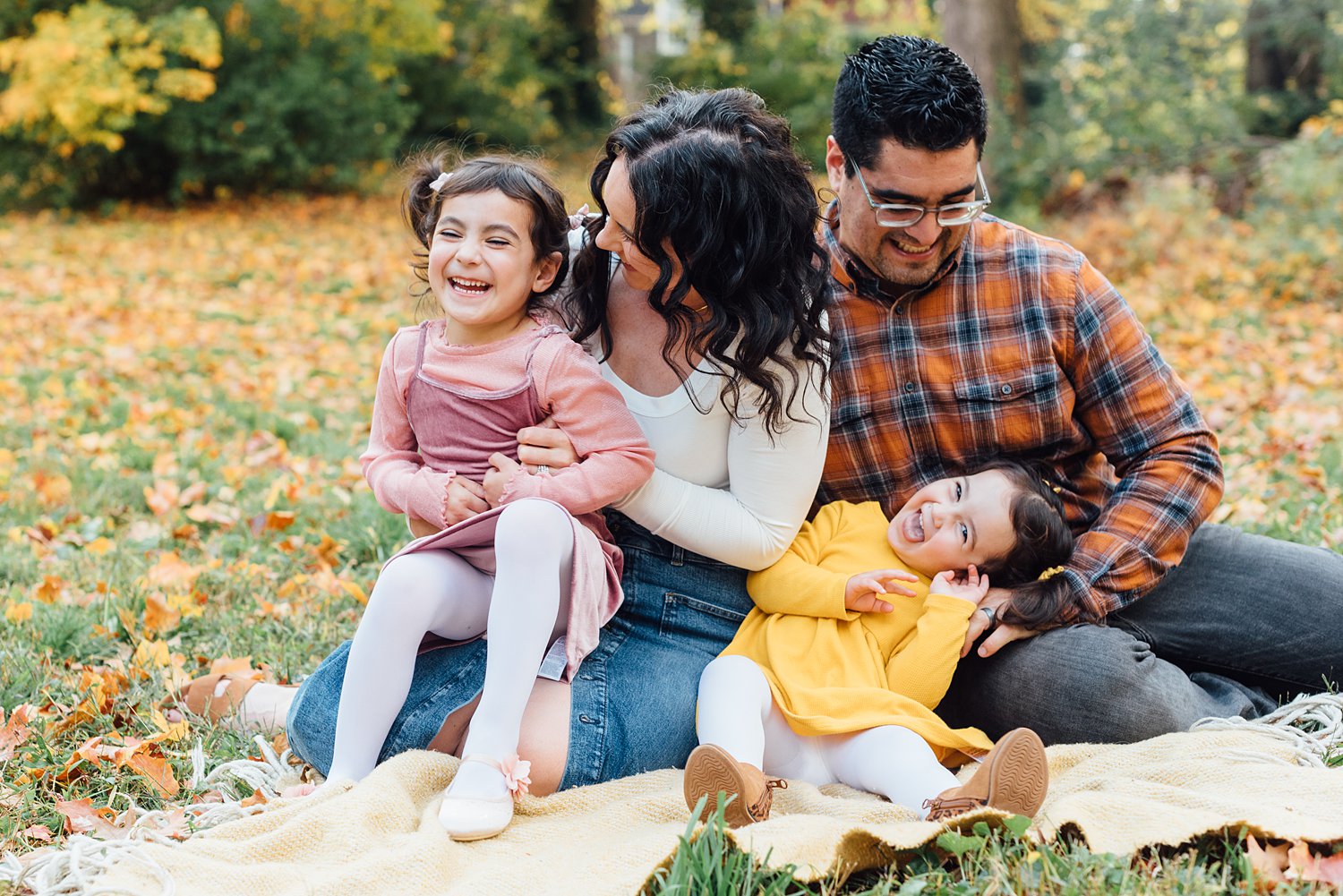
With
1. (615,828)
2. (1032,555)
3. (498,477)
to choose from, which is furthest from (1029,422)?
(615,828)

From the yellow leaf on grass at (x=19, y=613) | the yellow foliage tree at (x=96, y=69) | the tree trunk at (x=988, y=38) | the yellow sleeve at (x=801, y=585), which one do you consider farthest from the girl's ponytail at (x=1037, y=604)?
the yellow foliage tree at (x=96, y=69)

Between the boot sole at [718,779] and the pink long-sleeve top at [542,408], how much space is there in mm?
552

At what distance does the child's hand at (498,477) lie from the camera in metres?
2.51

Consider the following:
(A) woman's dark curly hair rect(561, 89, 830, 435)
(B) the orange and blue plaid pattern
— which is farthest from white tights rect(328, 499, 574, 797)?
(B) the orange and blue plaid pattern

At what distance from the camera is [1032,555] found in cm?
273

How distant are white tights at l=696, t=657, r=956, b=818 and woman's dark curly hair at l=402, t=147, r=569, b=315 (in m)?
0.93

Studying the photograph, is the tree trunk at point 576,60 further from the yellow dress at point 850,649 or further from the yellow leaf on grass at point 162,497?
the yellow dress at point 850,649

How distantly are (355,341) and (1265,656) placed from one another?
5.88 metres

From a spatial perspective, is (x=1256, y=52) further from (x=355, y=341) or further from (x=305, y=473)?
(x=305, y=473)

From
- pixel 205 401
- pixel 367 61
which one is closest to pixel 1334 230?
pixel 205 401

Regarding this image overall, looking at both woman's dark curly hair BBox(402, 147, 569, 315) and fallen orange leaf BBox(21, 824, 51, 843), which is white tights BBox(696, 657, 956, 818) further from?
fallen orange leaf BBox(21, 824, 51, 843)

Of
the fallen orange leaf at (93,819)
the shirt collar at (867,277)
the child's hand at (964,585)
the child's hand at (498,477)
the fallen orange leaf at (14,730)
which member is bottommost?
the fallen orange leaf at (93,819)

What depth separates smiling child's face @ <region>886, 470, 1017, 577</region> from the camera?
8.80 ft

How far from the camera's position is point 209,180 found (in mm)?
12844
